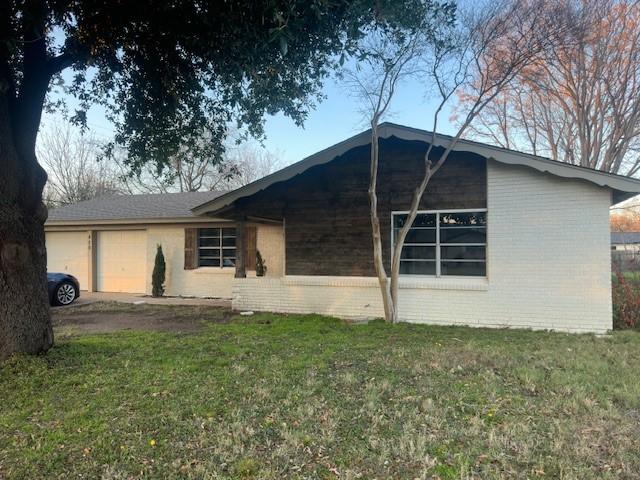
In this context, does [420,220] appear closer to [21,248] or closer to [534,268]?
[534,268]

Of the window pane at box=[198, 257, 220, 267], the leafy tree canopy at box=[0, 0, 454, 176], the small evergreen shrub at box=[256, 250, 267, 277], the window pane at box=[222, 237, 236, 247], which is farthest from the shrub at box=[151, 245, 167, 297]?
the leafy tree canopy at box=[0, 0, 454, 176]

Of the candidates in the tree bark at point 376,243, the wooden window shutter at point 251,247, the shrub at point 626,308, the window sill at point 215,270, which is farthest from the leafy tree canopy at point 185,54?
the shrub at point 626,308

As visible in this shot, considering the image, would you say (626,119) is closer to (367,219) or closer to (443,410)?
(367,219)

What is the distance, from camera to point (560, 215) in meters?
7.93

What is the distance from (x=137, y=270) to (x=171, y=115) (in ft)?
28.3

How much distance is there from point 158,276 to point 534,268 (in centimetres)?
1049

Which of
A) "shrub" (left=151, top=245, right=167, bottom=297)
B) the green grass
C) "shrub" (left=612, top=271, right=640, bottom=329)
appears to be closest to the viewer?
the green grass

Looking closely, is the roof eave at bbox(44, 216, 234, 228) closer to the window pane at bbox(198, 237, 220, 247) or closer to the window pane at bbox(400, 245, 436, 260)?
the window pane at bbox(198, 237, 220, 247)

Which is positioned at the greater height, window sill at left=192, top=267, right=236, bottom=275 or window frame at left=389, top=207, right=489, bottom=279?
window frame at left=389, top=207, right=489, bottom=279

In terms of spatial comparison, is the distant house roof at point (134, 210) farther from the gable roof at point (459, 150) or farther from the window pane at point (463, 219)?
the window pane at point (463, 219)

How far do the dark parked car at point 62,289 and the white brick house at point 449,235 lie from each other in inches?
188

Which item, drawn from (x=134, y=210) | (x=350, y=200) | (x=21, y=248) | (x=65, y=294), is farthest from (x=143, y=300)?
(x=21, y=248)

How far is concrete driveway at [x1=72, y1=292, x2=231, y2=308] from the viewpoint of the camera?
1185cm

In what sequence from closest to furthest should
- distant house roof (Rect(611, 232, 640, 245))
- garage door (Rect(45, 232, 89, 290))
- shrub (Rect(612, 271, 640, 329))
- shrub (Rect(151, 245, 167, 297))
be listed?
1. shrub (Rect(612, 271, 640, 329))
2. shrub (Rect(151, 245, 167, 297))
3. garage door (Rect(45, 232, 89, 290))
4. distant house roof (Rect(611, 232, 640, 245))
